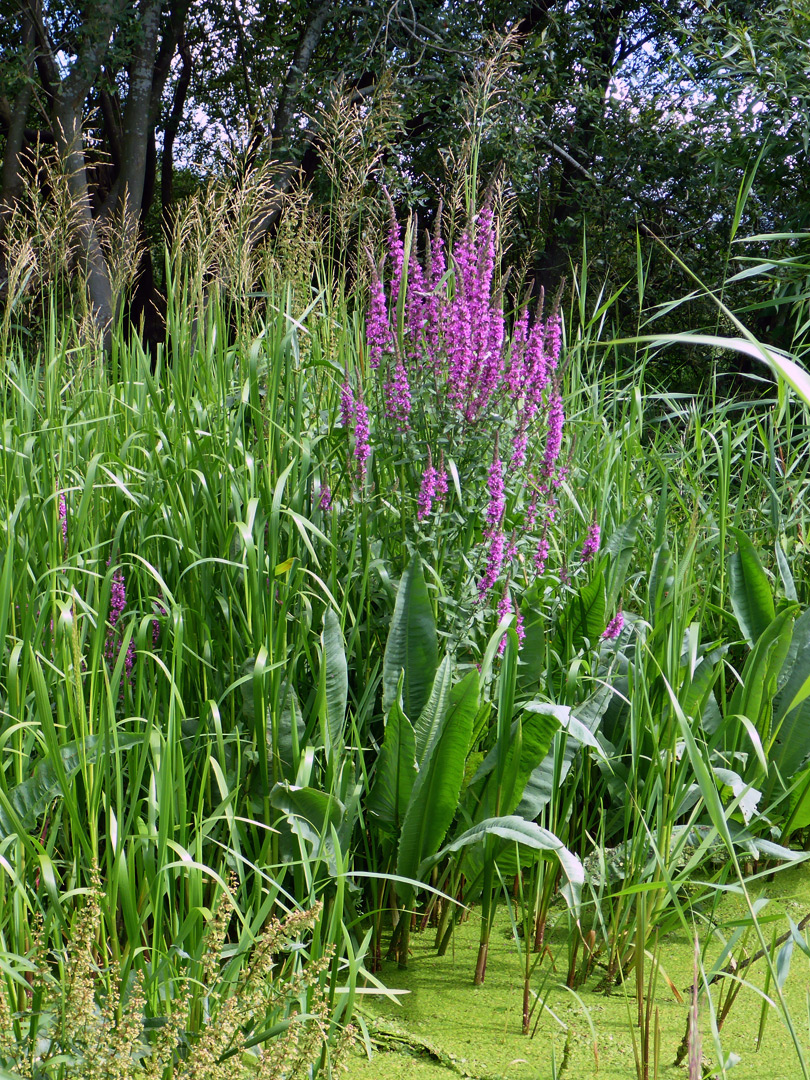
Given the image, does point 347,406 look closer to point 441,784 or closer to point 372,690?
point 372,690

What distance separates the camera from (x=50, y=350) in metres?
2.56

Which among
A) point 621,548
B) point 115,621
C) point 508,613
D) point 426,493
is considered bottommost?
point 115,621

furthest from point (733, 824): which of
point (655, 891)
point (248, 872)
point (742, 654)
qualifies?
point (248, 872)

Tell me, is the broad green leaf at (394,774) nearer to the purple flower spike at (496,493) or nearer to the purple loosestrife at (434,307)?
the purple flower spike at (496,493)

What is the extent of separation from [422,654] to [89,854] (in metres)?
0.72

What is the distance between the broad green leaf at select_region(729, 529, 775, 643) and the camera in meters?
2.22

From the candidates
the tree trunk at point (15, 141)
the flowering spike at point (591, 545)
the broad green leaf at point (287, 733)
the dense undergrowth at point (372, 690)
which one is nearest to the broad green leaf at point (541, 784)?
the dense undergrowth at point (372, 690)

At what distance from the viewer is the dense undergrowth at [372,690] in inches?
54.1

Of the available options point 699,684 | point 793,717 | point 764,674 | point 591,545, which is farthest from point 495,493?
point 793,717

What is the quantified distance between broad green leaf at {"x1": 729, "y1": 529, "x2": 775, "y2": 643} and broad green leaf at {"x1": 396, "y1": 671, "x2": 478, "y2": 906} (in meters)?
0.95

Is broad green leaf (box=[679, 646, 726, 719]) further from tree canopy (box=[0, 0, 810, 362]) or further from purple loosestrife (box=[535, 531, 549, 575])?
tree canopy (box=[0, 0, 810, 362])

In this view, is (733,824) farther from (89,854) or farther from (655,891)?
(89,854)

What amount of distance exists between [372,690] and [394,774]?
0.31 m

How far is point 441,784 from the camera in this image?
5.32 ft
